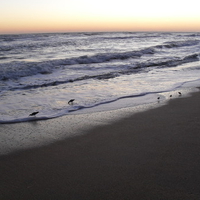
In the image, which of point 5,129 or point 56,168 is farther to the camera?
point 5,129

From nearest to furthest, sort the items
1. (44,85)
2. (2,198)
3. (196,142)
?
(2,198)
(196,142)
(44,85)

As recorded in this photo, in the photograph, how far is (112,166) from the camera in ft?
10.0

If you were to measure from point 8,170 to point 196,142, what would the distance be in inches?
104

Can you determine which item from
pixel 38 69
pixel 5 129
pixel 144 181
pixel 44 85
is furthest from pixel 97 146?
pixel 38 69

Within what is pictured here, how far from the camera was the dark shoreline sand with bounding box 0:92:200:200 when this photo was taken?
256 cm

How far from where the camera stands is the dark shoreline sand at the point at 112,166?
2562mm

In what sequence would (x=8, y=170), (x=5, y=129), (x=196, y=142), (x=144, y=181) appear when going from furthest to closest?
(x=5, y=129), (x=196, y=142), (x=8, y=170), (x=144, y=181)

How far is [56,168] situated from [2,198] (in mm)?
728

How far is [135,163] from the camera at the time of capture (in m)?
3.12

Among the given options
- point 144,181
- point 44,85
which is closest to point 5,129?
point 144,181

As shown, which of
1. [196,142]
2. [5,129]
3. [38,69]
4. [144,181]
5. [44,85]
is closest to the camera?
[144,181]

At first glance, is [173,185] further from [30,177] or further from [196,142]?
[30,177]

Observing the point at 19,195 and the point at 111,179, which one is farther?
the point at 111,179

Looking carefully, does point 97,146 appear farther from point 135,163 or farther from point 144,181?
point 144,181
